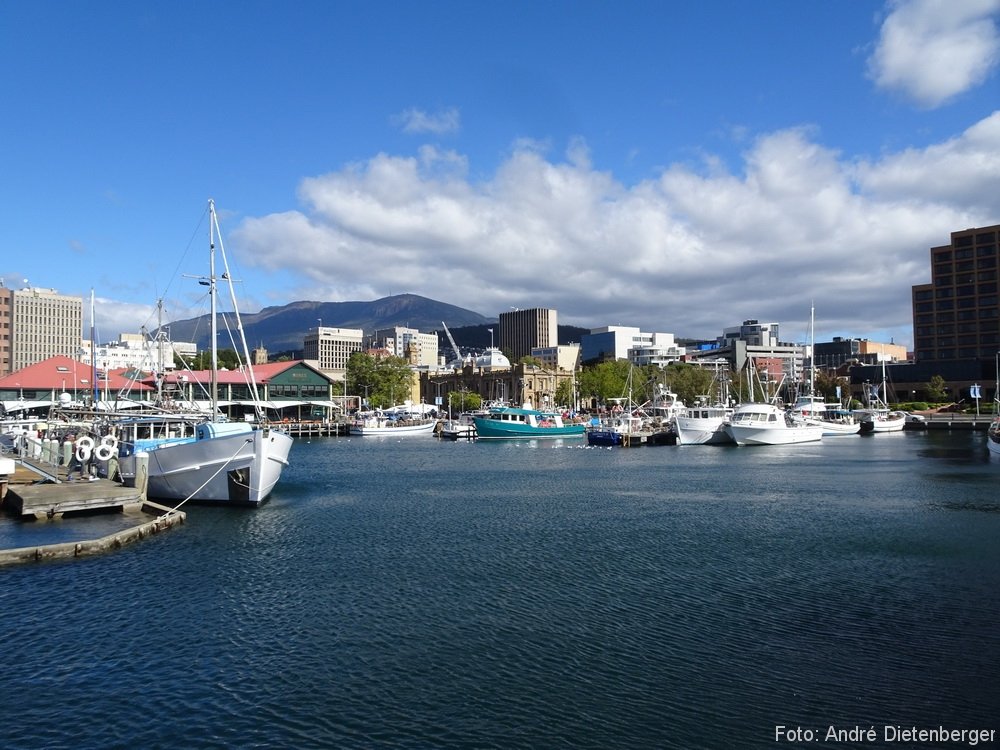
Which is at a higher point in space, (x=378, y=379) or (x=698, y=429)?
(x=378, y=379)

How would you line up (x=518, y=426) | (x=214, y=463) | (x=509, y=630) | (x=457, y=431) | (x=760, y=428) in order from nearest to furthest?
(x=509, y=630) < (x=214, y=463) < (x=760, y=428) < (x=518, y=426) < (x=457, y=431)

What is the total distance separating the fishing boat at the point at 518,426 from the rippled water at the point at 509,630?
73.9 metres

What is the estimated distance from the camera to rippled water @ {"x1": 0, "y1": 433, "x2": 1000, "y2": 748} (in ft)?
50.9

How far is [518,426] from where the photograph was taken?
379 feet

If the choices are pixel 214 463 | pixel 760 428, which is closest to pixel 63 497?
pixel 214 463

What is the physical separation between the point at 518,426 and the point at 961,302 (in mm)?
115615

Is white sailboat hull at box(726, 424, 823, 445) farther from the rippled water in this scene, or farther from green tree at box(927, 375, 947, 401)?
green tree at box(927, 375, 947, 401)

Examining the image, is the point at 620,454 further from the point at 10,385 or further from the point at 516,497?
the point at 10,385

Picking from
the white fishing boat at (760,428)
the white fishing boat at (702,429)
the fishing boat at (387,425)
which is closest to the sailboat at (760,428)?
the white fishing boat at (760,428)

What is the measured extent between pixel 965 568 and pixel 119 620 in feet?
91.4

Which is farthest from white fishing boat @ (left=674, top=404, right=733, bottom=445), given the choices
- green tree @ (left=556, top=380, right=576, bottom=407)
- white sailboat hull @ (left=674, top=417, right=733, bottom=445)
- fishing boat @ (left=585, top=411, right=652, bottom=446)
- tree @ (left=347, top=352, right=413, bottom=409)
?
green tree @ (left=556, top=380, right=576, bottom=407)

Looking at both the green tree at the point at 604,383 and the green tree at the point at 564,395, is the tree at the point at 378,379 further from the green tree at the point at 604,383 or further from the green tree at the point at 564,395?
the green tree at the point at 604,383

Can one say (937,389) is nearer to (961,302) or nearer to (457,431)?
(961,302)

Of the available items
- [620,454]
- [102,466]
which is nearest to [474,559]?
[102,466]
